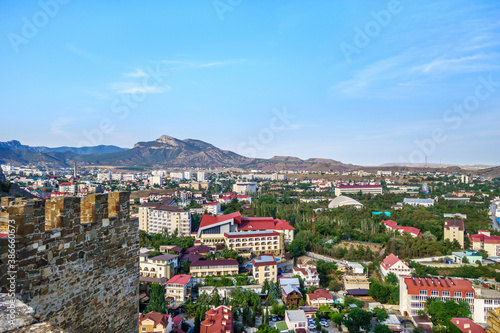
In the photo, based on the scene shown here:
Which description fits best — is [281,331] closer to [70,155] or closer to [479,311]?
[479,311]

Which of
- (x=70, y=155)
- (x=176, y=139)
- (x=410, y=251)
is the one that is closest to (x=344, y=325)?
(x=410, y=251)

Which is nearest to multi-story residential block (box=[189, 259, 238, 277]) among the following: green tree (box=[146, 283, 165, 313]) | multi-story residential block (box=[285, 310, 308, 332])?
green tree (box=[146, 283, 165, 313])

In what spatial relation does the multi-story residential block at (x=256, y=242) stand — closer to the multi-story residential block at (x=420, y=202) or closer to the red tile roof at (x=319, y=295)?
the red tile roof at (x=319, y=295)

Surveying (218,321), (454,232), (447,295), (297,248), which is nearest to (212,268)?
(218,321)

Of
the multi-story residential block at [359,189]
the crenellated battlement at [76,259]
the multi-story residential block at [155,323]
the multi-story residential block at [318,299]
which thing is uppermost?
the crenellated battlement at [76,259]

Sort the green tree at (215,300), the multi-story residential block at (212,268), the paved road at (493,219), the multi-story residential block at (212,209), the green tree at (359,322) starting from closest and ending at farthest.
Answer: the green tree at (359,322) < the green tree at (215,300) < the multi-story residential block at (212,268) < the paved road at (493,219) < the multi-story residential block at (212,209)

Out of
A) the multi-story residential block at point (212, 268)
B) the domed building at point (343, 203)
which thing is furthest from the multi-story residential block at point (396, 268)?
the domed building at point (343, 203)

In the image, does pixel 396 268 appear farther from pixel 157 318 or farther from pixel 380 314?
pixel 157 318

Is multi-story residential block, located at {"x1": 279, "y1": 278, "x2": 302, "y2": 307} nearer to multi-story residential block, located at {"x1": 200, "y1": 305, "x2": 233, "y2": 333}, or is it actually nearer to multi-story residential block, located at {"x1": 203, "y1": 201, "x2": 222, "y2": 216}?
multi-story residential block, located at {"x1": 200, "y1": 305, "x2": 233, "y2": 333}
